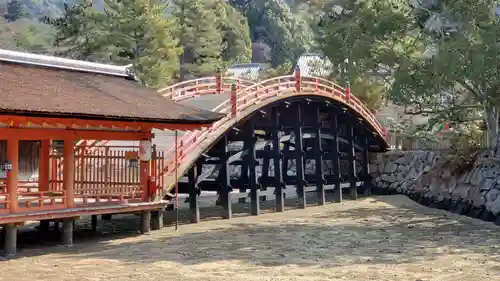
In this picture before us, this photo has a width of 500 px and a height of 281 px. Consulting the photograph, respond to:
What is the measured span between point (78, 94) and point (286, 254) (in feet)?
20.0

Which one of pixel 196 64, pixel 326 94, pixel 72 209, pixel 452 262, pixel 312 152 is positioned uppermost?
pixel 196 64

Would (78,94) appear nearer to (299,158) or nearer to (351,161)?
(299,158)

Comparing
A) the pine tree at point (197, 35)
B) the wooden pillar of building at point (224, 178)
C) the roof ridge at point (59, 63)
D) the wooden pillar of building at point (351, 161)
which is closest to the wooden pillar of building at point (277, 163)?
the wooden pillar of building at point (224, 178)

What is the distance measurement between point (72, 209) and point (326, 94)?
43.7ft

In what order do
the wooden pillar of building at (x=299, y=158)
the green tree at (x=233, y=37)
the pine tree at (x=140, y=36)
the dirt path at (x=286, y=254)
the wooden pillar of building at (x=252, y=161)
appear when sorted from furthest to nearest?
1. the green tree at (x=233, y=37)
2. the pine tree at (x=140, y=36)
3. the wooden pillar of building at (x=299, y=158)
4. the wooden pillar of building at (x=252, y=161)
5. the dirt path at (x=286, y=254)

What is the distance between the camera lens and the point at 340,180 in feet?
88.3

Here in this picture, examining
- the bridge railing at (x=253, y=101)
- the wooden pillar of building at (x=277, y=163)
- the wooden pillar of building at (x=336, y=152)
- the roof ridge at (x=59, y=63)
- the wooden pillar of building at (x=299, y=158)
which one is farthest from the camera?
the wooden pillar of building at (x=336, y=152)

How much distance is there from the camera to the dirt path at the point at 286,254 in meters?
11.1

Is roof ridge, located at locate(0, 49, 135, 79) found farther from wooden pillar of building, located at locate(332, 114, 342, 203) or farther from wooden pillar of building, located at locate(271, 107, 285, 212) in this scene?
wooden pillar of building, located at locate(332, 114, 342, 203)

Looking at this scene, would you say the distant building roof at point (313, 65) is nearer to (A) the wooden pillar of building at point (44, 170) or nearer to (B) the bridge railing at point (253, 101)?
(B) the bridge railing at point (253, 101)

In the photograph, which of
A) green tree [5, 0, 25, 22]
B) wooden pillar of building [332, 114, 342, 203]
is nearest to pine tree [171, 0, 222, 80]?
wooden pillar of building [332, 114, 342, 203]

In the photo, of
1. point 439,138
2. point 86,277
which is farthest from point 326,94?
point 86,277

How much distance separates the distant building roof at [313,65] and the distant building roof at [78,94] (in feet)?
89.5

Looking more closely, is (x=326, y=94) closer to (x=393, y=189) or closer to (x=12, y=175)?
(x=393, y=189)
